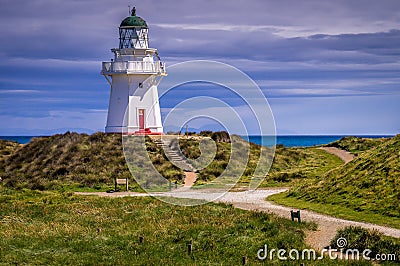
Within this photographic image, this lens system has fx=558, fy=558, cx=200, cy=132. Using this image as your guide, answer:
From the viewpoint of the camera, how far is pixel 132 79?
47.2 metres

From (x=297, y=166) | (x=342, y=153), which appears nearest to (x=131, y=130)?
(x=297, y=166)

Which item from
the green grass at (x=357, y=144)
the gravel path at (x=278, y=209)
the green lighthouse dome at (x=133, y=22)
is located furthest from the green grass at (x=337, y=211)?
the green grass at (x=357, y=144)

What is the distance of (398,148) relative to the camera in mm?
27031

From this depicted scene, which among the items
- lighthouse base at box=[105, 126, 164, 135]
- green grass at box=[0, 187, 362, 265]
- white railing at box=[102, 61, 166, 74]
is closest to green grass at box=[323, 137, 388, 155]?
lighthouse base at box=[105, 126, 164, 135]

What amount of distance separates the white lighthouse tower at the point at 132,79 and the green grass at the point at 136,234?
23.0 meters

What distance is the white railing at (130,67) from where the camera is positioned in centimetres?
4644

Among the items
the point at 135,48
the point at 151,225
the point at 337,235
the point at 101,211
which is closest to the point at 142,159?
the point at 135,48

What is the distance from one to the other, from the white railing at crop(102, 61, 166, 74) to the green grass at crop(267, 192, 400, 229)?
21190 millimetres

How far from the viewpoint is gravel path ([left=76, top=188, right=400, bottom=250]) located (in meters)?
18.0

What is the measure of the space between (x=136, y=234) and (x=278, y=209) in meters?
7.95

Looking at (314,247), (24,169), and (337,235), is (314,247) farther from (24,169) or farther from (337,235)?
(24,169)

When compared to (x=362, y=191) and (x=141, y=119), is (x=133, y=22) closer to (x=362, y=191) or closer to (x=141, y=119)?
(x=141, y=119)

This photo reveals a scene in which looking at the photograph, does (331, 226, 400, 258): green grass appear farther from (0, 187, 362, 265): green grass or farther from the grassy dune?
the grassy dune

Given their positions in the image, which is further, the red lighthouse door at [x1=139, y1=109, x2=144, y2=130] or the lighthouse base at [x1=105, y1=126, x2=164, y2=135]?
the red lighthouse door at [x1=139, y1=109, x2=144, y2=130]
